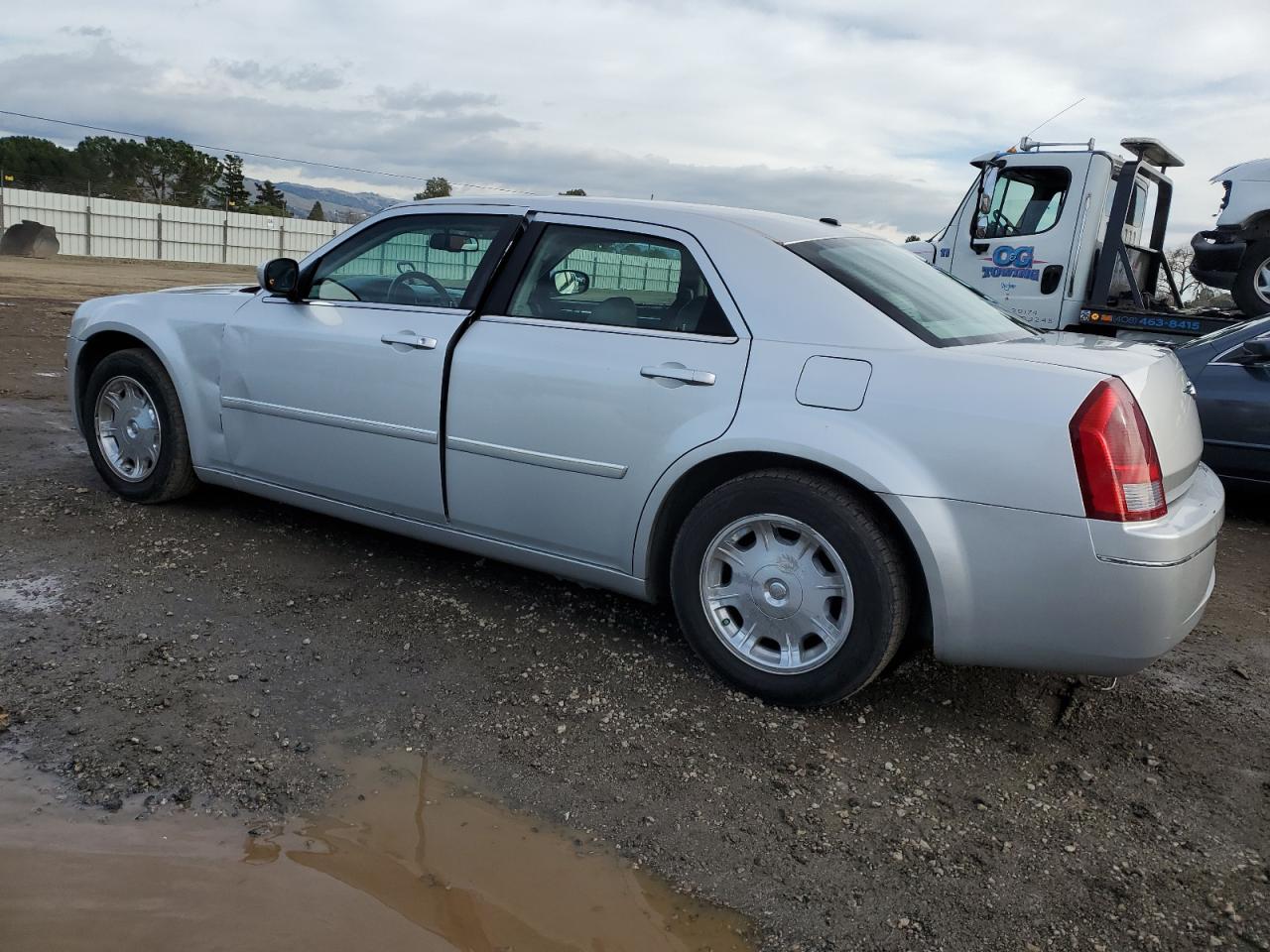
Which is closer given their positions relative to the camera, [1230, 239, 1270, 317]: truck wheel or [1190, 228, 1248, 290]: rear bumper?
[1230, 239, 1270, 317]: truck wheel

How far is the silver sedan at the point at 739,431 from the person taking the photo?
9.68ft

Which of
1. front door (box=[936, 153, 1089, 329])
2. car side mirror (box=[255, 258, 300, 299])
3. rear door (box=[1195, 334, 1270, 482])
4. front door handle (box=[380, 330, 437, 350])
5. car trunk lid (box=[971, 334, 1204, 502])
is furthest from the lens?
front door (box=[936, 153, 1089, 329])

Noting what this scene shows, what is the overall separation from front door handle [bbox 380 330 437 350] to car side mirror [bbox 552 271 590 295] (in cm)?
53

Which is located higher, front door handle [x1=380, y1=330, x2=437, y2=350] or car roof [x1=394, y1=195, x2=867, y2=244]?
car roof [x1=394, y1=195, x2=867, y2=244]

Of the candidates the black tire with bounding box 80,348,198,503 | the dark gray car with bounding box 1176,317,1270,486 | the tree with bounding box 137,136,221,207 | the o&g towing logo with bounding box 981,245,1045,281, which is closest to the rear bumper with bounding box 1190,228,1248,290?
the o&g towing logo with bounding box 981,245,1045,281

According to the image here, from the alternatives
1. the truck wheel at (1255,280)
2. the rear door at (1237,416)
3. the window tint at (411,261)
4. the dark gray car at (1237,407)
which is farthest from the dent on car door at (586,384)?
the truck wheel at (1255,280)

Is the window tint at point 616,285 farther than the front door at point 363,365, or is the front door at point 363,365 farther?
the front door at point 363,365

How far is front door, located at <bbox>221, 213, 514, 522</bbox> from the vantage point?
13.2 feet

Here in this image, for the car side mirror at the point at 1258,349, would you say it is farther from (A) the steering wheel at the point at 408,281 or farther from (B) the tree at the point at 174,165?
(B) the tree at the point at 174,165

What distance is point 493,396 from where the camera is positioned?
3.81 m

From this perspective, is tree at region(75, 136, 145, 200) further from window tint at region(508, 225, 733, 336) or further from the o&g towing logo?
window tint at region(508, 225, 733, 336)

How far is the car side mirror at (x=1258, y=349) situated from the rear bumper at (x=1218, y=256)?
4.29 meters

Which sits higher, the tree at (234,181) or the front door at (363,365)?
the tree at (234,181)

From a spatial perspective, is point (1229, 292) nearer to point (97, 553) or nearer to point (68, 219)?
point (97, 553)
